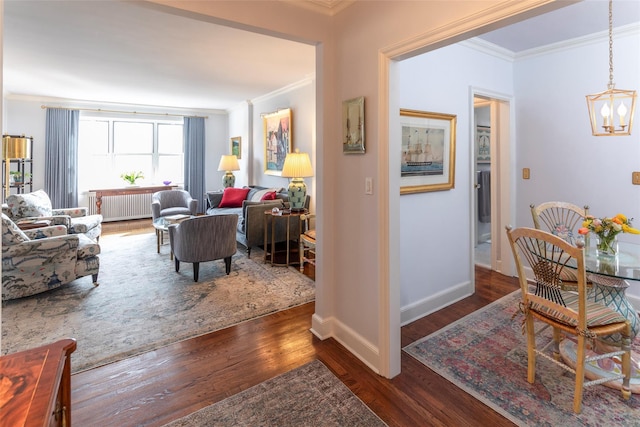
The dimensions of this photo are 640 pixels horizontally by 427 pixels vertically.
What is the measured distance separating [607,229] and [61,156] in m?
8.39

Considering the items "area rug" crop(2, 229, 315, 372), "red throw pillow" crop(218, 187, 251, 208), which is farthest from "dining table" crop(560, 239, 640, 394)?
"red throw pillow" crop(218, 187, 251, 208)

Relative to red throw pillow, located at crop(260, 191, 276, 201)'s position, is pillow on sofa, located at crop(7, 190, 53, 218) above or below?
below

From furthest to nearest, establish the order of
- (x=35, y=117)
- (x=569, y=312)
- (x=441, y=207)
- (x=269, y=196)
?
(x=35, y=117) → (x=269, y=196) → (x=441, y=207) → (x=569, y=312)

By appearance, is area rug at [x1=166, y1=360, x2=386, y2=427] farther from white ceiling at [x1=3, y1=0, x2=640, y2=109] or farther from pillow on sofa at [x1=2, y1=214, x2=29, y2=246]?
pillow on sofa at [x1=2, y1=214, x2=29, y2=246]

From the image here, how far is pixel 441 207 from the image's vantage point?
301 centimetres

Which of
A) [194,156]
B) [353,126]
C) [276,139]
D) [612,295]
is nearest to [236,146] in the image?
[194,156]

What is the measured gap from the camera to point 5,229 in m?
3.08

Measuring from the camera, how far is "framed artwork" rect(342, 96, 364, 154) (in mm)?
2160

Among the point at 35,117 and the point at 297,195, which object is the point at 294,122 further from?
the point at 35,117

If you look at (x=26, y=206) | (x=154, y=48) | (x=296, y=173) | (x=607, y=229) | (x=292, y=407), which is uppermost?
(x=154, y=48)

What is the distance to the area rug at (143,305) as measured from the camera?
2527 millimetres

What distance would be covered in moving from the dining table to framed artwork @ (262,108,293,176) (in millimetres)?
4560

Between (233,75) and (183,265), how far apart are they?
2.83 meters

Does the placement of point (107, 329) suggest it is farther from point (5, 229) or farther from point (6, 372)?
point (6, 372)
